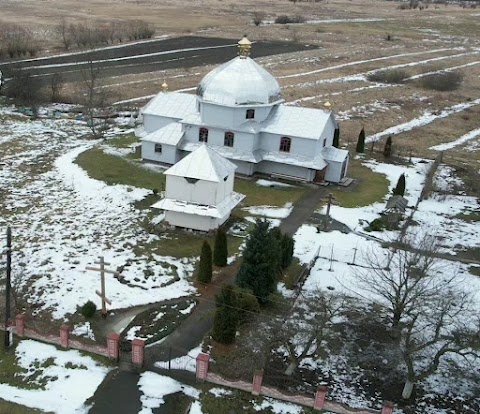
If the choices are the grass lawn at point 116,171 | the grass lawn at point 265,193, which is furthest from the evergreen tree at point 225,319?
the grass lawn at point 116,171

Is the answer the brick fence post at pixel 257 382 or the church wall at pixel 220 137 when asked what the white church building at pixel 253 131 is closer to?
the church wall at pixel 220 137

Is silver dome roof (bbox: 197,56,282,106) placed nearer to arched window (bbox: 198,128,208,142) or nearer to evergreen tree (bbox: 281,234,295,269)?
arched window (bbox: 198,128,208,142)

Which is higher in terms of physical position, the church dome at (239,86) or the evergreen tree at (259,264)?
the church dome at (239,86)

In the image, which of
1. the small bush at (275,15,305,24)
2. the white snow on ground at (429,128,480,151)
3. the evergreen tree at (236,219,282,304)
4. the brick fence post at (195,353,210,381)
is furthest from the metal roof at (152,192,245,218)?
the small bush at (275,15,305,24)

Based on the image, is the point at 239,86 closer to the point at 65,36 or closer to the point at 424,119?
the point at 424,119

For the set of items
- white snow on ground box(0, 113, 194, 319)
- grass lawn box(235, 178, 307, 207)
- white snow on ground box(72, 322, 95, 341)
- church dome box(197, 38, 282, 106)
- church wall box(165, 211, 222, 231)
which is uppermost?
church dome box(197, 38, 282, 106)

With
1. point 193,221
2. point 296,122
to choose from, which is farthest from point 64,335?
point 296,122
